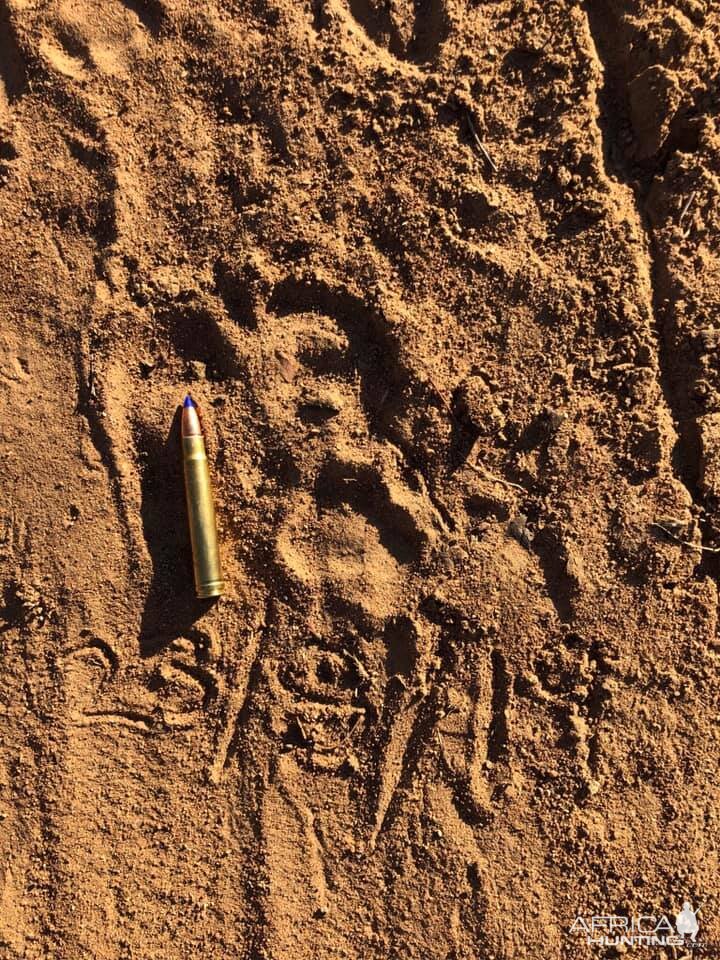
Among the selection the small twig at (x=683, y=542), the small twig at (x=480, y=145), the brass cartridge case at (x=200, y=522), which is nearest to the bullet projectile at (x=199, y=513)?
the brass cartridge case at (x=200, y=522)

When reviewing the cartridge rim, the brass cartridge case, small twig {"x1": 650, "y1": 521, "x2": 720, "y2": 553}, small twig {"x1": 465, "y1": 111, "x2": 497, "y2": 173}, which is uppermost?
small twig {"x1": 465, "y1": 111, "x2": 497, "y2": 173}

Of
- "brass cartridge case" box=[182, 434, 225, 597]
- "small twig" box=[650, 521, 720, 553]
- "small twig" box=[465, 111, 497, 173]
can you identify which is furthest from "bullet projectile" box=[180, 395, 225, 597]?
"small twig" box=[650, 521, 720, 553]

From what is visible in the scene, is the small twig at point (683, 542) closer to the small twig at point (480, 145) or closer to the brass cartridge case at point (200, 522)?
the small twig at point (480, 145)

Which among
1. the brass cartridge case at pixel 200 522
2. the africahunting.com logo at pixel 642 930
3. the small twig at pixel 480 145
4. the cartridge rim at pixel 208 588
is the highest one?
the small twig at pixel 480 145

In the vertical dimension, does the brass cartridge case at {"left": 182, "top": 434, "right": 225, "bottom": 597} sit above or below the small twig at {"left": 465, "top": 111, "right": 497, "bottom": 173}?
below

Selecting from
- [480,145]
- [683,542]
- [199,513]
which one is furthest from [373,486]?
[480,145]

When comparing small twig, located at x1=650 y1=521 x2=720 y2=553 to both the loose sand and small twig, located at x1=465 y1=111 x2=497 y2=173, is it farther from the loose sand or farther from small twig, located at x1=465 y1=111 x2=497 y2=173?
small twig, located at x1=465 y1=111 x2=497 y2=173
